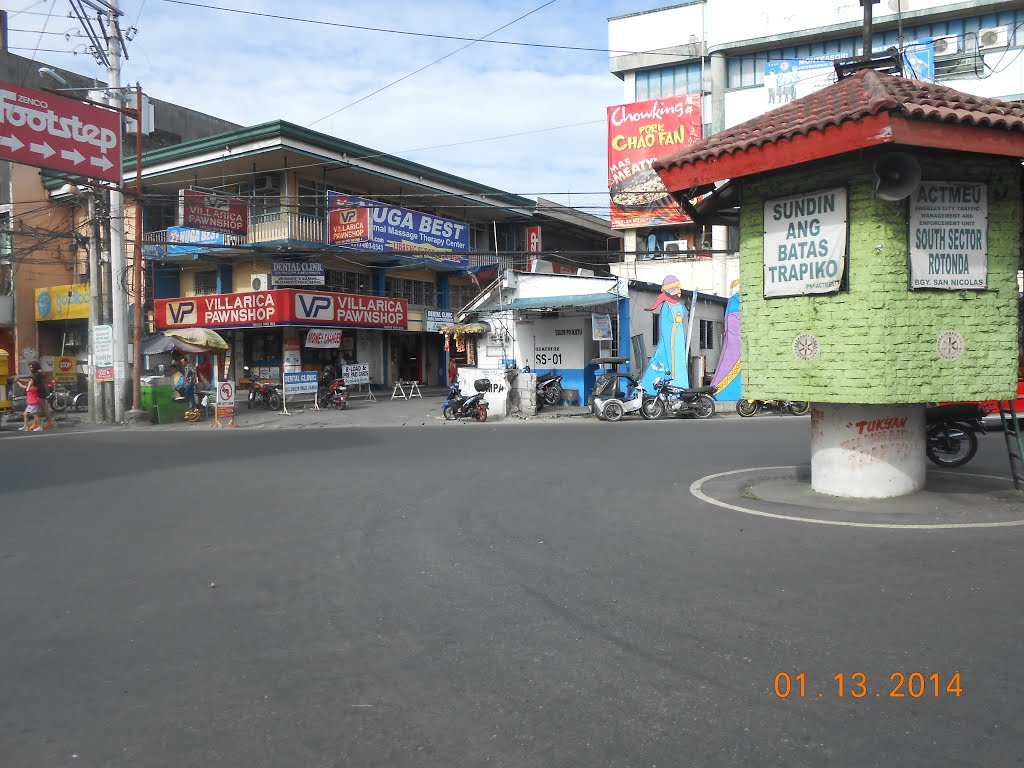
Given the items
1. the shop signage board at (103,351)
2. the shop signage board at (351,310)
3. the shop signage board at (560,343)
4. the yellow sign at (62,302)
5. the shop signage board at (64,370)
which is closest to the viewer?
Answer: the shop signage board at (103,351)

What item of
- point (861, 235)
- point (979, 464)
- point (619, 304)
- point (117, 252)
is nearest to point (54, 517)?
point (861, 235)

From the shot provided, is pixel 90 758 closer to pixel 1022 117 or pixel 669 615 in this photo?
pixel 669 615

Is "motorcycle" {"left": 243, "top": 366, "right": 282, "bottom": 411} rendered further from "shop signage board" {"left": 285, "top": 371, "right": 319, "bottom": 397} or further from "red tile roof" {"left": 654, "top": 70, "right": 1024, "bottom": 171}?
"red tile roof" {"left": 654, "top": 70, "right": 1024, "bottom": 171}

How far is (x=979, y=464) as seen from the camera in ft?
34.9

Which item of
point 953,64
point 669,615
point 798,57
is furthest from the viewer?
point 798,57

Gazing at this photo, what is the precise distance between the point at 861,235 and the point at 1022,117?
5.65 feet

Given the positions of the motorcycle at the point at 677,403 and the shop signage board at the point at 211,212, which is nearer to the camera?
the motorcycle at the point at 677,403

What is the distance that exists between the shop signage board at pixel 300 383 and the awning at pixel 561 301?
21.7 ft

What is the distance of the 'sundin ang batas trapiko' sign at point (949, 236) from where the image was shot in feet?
25.8

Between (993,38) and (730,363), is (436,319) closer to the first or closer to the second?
(730,363)

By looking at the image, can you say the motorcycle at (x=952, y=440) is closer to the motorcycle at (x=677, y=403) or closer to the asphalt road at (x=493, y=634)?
the asphalt road at (x=493, y=634)

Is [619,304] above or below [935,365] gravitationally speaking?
above

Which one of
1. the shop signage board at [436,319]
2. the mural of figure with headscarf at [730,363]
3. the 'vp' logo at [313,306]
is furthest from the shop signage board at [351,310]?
the mural of figure with headscarf at [730,363]

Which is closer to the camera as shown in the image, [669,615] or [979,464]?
[669,615]
